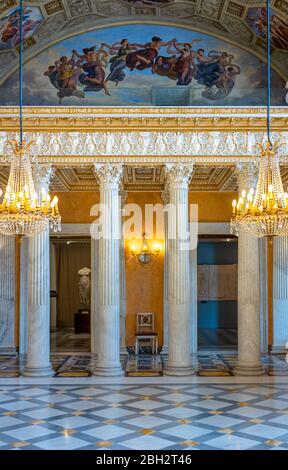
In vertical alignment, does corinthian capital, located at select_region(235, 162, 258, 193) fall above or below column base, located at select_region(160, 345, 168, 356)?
above

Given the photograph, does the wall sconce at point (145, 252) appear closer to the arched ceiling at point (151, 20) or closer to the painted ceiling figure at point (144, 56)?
the painted ceiling figure at point (144, 56)

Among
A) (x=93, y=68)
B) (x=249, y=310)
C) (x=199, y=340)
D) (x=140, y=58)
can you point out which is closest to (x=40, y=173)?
(x=93, y=68)

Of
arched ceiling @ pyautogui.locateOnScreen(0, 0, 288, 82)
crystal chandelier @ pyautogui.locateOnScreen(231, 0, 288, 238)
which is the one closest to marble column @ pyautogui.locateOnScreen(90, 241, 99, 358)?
arched ceiling @ pyautogui.locateOnScreen(0, 0, 288, 82)

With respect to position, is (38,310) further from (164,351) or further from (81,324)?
(81,324)

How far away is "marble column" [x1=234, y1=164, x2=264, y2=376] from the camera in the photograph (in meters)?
13.2

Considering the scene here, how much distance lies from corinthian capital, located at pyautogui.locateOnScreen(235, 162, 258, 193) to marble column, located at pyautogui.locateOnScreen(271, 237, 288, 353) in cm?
367

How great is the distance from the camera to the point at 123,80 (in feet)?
46.4

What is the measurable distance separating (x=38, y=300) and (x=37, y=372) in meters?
1.48

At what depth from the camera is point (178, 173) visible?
43.5ft

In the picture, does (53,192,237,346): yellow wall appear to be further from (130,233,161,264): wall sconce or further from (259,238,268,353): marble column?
(259,238,268,353): marble column

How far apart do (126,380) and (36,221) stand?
457 cm

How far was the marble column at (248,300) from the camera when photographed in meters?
13.2

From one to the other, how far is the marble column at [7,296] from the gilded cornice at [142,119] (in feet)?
14.2

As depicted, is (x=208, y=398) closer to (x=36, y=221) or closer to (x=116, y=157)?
(x=36, y=221)
